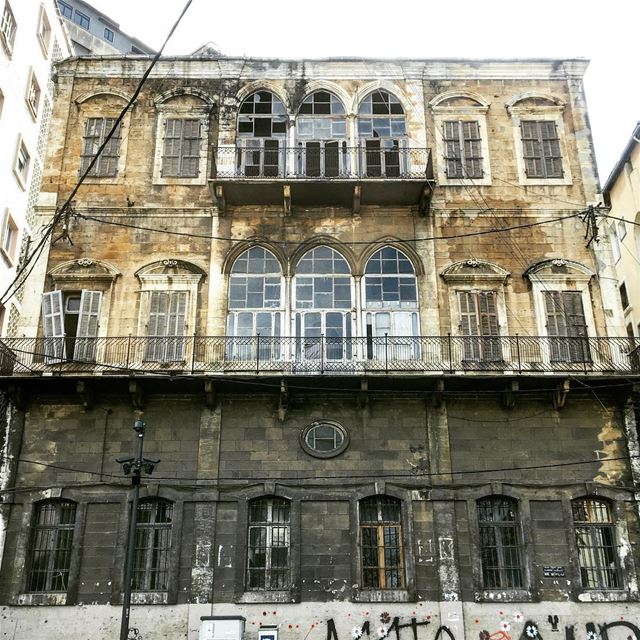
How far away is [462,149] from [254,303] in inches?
297

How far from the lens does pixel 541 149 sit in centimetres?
2147

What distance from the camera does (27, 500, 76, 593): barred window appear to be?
17234mm

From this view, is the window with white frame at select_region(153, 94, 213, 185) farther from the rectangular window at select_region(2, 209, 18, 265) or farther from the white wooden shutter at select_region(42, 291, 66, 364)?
the white wooden shutter at select_region(42, 291, 66, 364)

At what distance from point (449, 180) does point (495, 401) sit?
256 inches

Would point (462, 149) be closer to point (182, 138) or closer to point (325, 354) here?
point (325, 354)

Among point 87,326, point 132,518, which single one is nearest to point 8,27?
point 87,326

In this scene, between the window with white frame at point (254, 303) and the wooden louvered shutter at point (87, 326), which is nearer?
the wooden louvered shutter at point (87, 326)

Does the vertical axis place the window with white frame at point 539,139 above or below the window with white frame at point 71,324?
above

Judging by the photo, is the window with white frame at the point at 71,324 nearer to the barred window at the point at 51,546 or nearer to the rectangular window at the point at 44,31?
the barred window at the point at 51,546

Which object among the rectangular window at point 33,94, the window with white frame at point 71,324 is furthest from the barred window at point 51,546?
the rectangular window at point 33,94

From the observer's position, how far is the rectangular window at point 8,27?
1942 cm

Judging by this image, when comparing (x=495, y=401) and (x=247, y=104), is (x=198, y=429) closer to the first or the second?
(x=495, y=401)

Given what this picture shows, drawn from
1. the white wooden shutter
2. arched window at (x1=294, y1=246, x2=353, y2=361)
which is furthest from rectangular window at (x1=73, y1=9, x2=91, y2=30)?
arched window at (x1=294, y1=246, x2=353, y2=361)

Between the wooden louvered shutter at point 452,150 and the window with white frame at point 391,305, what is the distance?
299 centimetres
